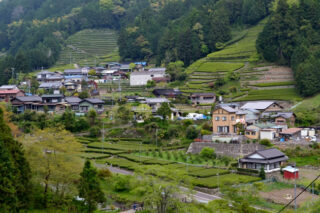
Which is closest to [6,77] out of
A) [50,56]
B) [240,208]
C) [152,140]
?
[50,56]

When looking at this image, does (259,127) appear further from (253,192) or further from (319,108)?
(253,192)

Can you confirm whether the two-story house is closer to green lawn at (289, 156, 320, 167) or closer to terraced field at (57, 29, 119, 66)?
green lawn at (289, 156, 320, 167)

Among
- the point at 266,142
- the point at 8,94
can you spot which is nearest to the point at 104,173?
the point at 266,142

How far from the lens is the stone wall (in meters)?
35.3

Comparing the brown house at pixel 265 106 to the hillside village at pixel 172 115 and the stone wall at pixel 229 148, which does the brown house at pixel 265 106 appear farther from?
the stone wall at pixel 229 148

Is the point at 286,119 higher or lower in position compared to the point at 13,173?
higher

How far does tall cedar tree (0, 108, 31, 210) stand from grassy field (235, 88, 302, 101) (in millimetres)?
29383

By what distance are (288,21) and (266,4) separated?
1577 centimetres

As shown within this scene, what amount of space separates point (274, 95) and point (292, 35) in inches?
389

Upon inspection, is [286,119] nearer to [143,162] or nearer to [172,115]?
[172,115]

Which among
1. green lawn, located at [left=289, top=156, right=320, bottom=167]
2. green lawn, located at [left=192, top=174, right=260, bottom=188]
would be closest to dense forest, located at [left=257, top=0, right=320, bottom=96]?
green lawn, located at [left=289, top=156, right=320, bottom=167]

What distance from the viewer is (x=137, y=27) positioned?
82.6 metres

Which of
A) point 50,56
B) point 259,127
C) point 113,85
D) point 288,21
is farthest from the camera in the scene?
point 50,56

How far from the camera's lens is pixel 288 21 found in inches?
2197
